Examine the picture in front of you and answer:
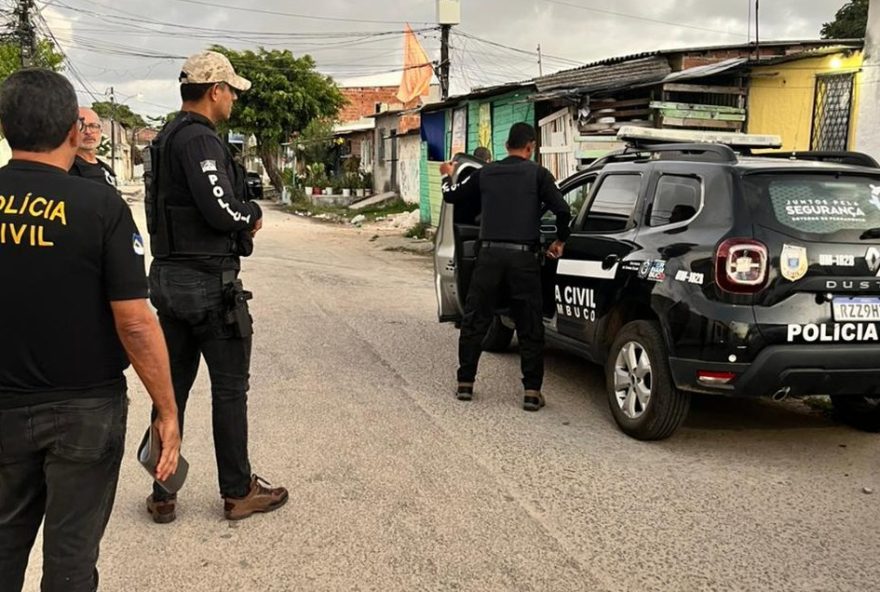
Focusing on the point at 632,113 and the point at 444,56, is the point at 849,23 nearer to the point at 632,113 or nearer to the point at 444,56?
the point at 444,56

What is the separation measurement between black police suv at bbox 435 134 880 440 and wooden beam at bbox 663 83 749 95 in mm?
6566

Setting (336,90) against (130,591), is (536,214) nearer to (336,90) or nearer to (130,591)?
(130,591)

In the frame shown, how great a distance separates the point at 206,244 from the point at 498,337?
4.02m

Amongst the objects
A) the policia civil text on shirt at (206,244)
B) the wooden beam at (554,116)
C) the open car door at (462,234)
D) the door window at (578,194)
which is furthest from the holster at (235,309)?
the wooden beam at (554,116)

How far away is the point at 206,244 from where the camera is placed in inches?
137

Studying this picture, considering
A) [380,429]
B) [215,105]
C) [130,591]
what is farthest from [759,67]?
[130,591]

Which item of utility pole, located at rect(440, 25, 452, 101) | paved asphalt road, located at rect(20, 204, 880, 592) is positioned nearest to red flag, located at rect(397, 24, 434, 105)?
utility pole, located at rect(440, 25, 452, 101)

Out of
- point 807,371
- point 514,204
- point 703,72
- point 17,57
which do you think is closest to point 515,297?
→ point 514,204

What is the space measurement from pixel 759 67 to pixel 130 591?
36.3 ft

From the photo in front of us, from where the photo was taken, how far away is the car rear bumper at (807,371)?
13.6 feet

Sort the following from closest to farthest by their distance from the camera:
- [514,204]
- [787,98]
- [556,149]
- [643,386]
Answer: [643,386], [514,204], [787,98], [556,149]

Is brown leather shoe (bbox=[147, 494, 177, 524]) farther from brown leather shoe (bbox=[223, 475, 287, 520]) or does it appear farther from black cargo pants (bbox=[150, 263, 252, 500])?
brown leather shoe (bbox=[223, 475, 287, 520])

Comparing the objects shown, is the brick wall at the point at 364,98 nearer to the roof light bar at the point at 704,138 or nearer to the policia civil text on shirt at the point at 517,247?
the roof light bar at the point at 704,138

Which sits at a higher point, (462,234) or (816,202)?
(816,202)
